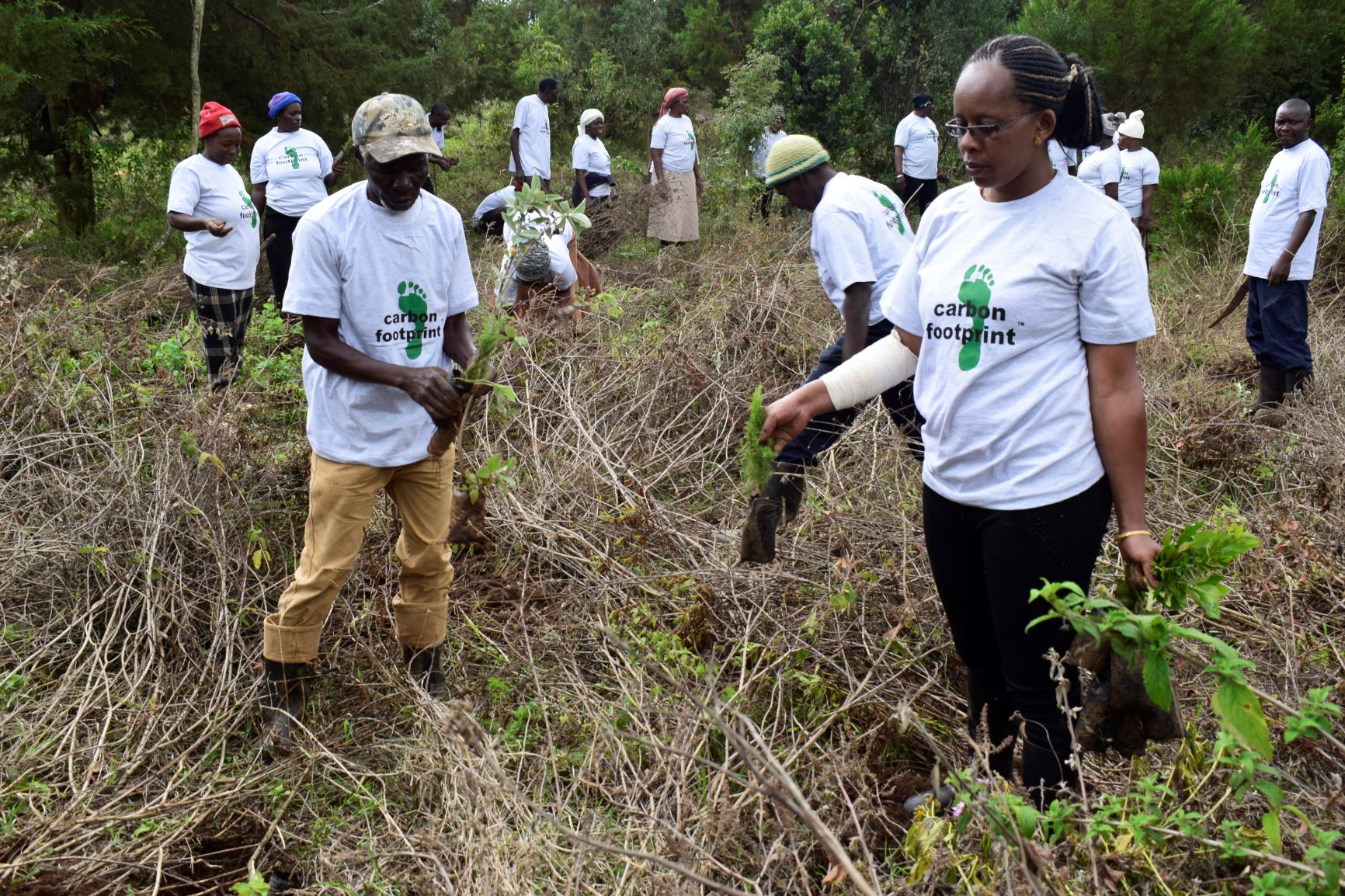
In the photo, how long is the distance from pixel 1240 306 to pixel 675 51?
12878 millimetres

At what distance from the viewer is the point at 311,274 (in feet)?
9.77

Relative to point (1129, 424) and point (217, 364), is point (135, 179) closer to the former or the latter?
point (217, 364)

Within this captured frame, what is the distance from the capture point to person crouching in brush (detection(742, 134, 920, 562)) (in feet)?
12.9

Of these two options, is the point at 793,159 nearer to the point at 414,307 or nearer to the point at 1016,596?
the point at 414,307

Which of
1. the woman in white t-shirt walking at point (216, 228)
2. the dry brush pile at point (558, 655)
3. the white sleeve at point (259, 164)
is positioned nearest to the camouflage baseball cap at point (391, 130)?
the dry brush pile at point (558, 655)

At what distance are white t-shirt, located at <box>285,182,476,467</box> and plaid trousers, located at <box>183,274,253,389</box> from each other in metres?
2.84

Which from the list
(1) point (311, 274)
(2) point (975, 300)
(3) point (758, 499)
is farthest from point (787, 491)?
(1) point (311, 274)

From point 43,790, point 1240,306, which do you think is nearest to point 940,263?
point 43,790

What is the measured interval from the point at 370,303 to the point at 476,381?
377 mm

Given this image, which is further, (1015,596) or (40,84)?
(40,84)

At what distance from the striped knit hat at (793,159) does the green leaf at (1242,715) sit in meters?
2.71

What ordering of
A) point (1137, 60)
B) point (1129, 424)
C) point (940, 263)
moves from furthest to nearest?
point (1137, 60), point (940, 263), point (1129, 424)

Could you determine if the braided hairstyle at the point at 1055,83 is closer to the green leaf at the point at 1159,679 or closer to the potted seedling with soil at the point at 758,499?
the potted seedling with soil at the point at 758,499

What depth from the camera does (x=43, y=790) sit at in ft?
9.84
